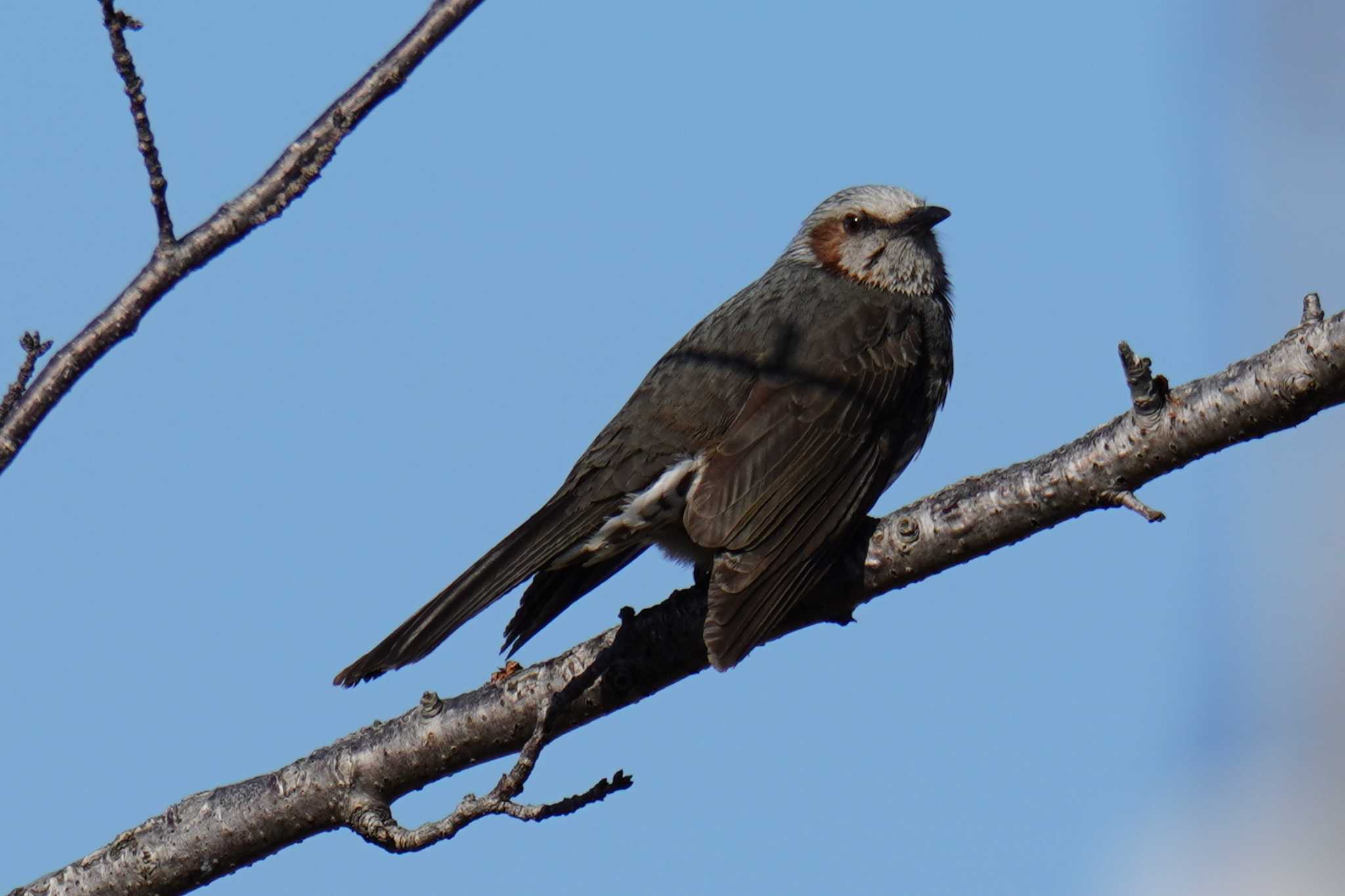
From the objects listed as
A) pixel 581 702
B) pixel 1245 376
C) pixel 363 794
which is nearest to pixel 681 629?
pixel 581 702

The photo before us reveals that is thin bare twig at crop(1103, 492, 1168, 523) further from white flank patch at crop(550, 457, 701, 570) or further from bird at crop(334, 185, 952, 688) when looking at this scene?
white flank patch at crop(550, 457, 701, 570)

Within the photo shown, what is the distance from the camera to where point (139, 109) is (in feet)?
9.21

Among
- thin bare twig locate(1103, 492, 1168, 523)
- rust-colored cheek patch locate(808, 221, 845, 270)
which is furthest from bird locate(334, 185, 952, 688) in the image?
thin bare twig locate(1103, 492, 1168, 523)

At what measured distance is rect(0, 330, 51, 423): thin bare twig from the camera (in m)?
2.59

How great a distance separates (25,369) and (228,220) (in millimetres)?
461

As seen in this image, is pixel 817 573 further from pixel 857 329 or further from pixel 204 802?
pixel 204 802

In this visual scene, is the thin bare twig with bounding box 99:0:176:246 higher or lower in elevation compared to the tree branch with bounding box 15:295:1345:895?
higher

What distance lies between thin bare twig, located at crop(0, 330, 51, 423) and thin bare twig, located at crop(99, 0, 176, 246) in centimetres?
35

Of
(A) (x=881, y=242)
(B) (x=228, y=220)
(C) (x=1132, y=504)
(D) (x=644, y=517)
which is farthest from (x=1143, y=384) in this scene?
(A) (x=881, y=242)

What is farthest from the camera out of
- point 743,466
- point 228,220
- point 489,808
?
point 743,466

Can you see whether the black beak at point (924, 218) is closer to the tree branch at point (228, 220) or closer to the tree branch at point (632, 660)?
the tree branch at point (632, 660)

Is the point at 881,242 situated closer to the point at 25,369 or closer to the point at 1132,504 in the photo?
the point at 1132,504

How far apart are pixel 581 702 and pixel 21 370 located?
1.93 metres

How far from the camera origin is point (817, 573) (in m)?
4.36
